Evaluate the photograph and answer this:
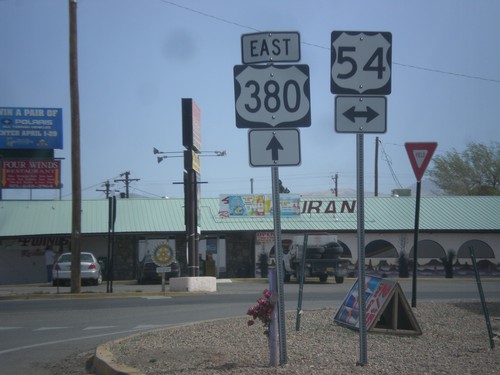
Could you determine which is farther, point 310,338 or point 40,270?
point 40,270

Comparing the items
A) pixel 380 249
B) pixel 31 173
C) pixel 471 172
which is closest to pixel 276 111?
pixel 31 173

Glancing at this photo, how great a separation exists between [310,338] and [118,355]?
2636 millimetres

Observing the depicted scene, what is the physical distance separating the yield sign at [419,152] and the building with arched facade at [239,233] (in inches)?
936

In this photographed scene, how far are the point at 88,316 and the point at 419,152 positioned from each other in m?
8.18

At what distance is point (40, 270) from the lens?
3603 centimetres

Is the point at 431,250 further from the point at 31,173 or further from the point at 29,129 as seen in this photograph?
the point at 29,129

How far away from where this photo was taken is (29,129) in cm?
3256

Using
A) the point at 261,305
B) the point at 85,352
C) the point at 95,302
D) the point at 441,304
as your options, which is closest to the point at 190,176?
the point at 95,302

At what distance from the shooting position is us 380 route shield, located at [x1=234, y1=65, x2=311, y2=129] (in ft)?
24.3

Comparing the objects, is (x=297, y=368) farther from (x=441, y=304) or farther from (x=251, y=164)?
(x=441, y=304)

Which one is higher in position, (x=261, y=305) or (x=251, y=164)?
(x=251, y=164)

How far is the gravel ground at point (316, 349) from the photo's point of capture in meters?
7.54

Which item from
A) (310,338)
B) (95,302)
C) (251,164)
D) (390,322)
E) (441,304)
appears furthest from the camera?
(95,302)

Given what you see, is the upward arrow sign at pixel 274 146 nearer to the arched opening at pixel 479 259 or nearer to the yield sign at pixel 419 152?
the yield sign at pixel 419 152
